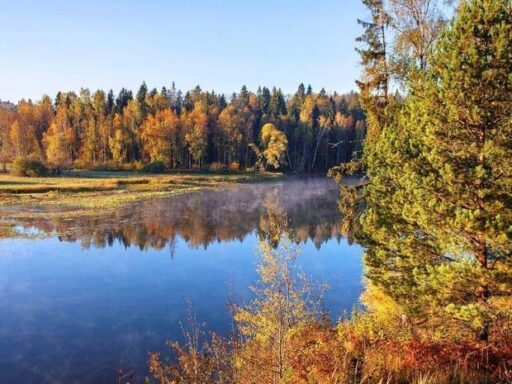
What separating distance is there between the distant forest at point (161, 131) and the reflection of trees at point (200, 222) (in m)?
41.5

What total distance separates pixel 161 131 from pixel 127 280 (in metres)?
80.4

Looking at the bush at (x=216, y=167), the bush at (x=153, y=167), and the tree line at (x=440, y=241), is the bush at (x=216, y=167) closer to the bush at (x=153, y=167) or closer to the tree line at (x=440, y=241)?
the bush at (x=153, y=167)

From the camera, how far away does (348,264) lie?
33844 millimetres

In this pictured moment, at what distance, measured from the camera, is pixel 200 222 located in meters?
48.0

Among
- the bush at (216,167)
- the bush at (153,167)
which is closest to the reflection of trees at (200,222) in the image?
the bush at (153,167)

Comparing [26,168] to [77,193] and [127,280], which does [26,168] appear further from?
[127,280]

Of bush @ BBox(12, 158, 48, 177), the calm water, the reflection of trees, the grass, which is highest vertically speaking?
bush @ BBox(12, 158, 48, 177)

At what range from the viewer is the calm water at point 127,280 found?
19.2 metres

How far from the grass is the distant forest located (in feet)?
63.7

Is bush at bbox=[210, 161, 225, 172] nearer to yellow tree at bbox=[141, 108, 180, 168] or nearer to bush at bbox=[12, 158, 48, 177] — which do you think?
yellow tree at bbox=[141, 108, 180, 168]

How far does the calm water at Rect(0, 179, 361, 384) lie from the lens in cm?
1925

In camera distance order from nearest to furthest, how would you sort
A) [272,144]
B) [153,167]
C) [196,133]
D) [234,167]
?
[153,167] → [196,133] → [234,167] → [272,144]

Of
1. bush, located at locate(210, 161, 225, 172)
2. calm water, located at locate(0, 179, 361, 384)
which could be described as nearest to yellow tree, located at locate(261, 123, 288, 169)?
bush, located at locate(210, 161, 225, 172)

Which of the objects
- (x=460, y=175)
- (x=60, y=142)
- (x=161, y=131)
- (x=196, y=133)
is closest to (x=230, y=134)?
(x=196, y=133)
